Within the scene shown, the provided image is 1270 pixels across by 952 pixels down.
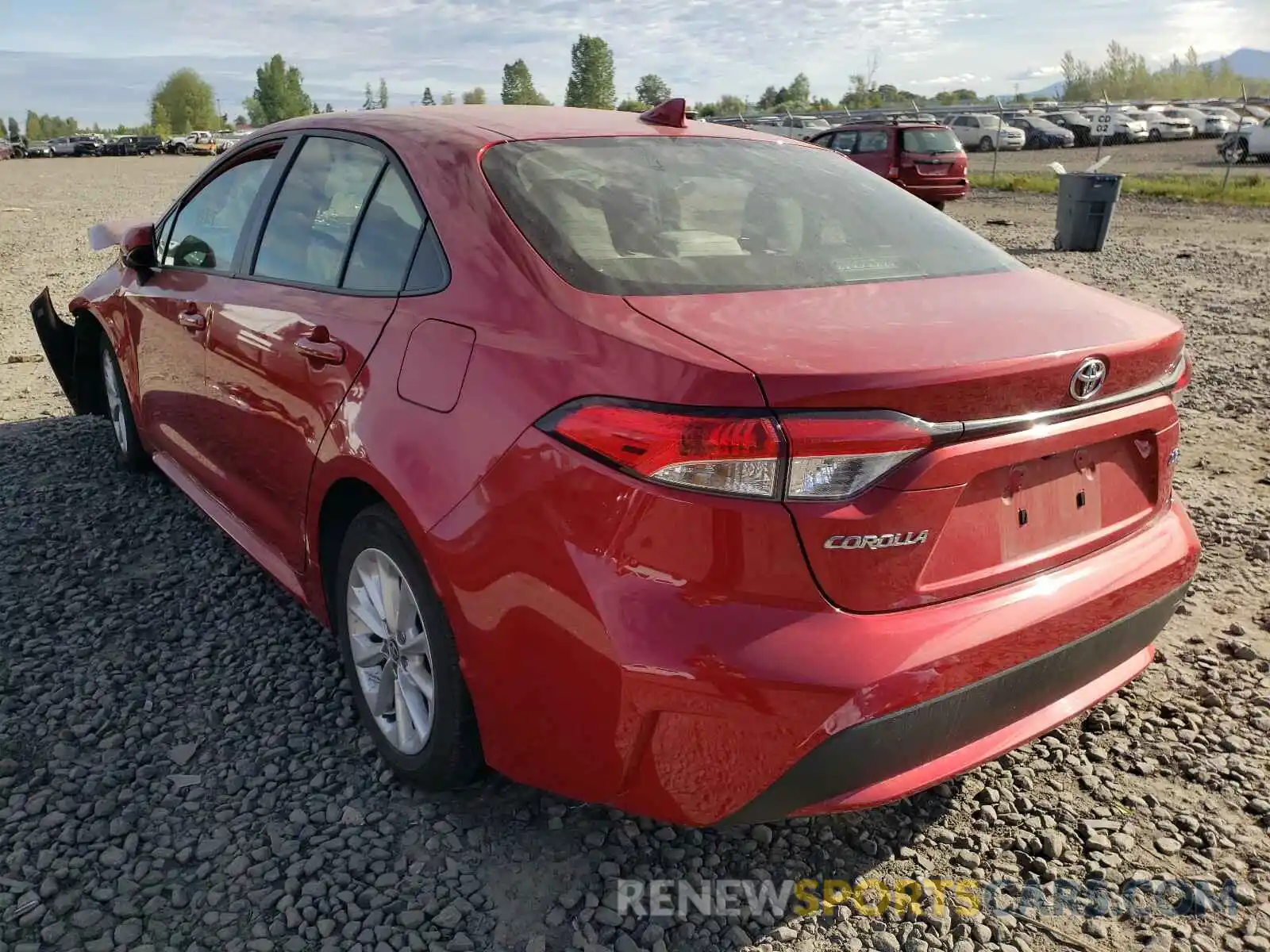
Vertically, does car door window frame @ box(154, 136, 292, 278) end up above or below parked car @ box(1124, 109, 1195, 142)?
below

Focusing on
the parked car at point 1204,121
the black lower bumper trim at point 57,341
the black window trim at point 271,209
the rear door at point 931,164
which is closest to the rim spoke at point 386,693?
the black window trim at point 271,209

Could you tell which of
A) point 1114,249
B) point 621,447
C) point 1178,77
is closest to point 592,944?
point 621,447

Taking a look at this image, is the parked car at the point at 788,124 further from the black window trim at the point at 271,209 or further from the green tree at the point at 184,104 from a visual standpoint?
the green tree at the point at 184,104

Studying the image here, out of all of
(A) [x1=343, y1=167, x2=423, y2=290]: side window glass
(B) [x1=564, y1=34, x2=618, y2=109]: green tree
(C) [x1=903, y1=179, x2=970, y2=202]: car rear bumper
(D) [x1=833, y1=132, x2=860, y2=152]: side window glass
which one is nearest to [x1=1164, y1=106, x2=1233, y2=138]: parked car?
(D) [x1=833, y1=132, x2=860, y2=152]: side window glass

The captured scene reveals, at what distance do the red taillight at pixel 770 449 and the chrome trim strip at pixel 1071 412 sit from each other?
110 mm

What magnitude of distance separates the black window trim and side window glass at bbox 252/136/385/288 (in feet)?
0.07

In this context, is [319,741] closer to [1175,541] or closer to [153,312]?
[153,312]

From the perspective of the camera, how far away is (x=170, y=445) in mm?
4062

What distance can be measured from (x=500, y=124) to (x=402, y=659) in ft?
4.83

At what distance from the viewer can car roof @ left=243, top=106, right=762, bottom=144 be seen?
271cm

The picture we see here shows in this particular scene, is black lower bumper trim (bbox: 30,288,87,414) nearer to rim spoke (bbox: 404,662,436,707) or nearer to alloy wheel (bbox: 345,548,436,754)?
alloy wheel (bbox: 345,548,436,754)

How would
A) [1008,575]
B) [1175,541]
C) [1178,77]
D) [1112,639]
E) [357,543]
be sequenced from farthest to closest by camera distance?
1. [1178,77]
2. [357,543]
3. [1175,541]
4. [1112,639]
5. [1008,575]

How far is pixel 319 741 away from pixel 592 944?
1.11 m

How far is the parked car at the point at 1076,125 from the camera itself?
4234cm
